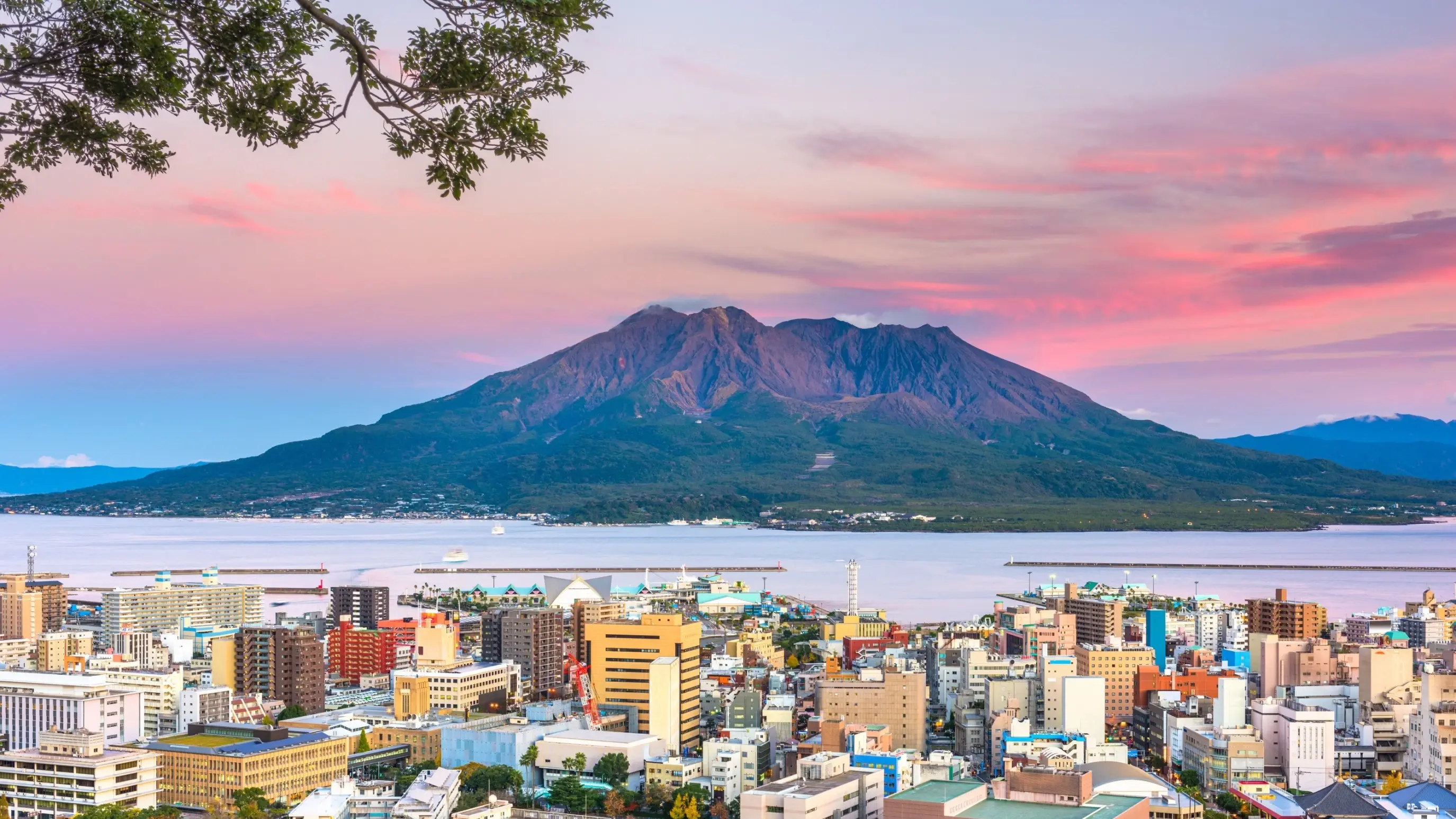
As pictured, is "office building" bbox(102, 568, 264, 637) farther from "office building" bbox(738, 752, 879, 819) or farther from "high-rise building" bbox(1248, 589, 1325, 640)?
"high-rise building" bbox(1248, 589, 1325, 640)

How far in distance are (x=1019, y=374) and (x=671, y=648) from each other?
90505 mm

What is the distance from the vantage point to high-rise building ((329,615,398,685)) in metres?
21.5

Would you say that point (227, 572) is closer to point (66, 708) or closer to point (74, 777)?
point (66, 708)

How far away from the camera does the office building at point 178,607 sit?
88.2ft

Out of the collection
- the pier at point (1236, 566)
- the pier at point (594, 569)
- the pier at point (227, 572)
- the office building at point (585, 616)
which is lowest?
the pier at point (1236, 566)

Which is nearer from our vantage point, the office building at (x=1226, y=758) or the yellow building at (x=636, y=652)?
the office building at (x=1226, y=758)

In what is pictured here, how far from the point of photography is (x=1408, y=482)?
271ft

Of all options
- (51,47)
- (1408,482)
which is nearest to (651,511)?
(1408,482)

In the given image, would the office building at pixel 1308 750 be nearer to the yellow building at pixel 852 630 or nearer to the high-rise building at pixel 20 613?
the yellow building at pixel 852 630

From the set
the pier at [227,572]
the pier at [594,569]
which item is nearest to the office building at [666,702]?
the pier at [594,569]

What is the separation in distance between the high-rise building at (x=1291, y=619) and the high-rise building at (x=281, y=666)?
14.2m

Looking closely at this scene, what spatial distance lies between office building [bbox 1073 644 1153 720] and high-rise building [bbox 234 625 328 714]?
29.4ft

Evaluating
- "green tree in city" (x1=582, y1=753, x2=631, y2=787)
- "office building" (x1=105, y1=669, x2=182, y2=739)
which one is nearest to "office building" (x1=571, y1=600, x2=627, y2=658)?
"office building" (x1=105, y1=669, x2=182, y2=739)

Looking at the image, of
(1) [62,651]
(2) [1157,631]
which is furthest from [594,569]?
(1) [62,651]
